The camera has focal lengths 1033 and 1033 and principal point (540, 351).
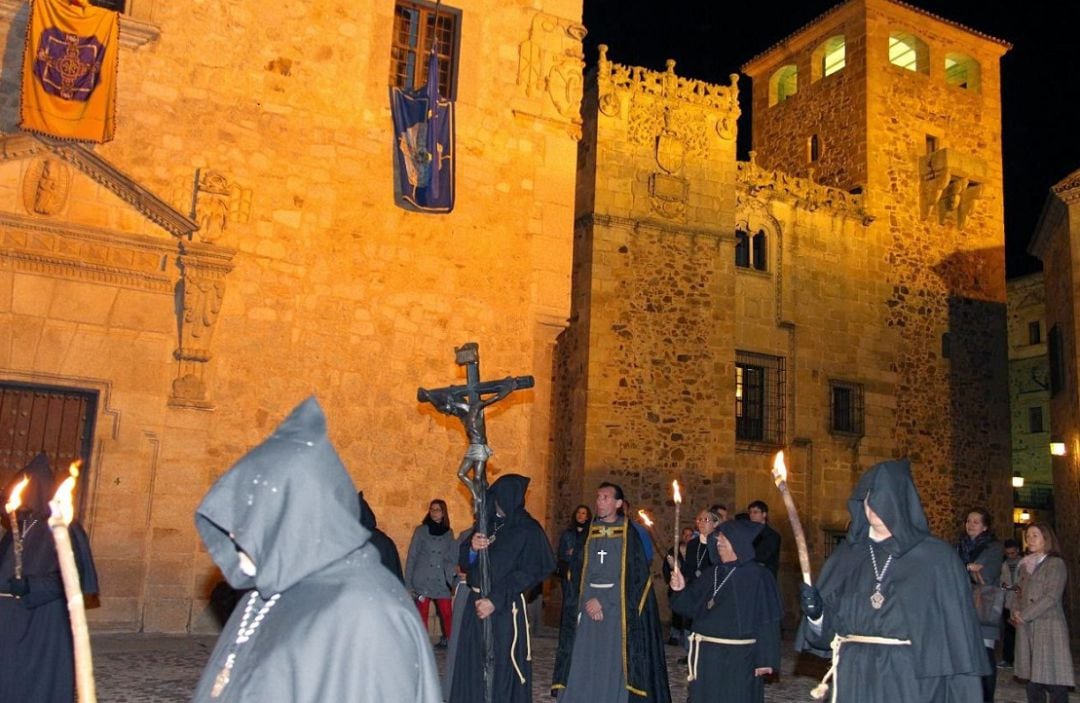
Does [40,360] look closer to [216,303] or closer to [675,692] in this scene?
[216,303]

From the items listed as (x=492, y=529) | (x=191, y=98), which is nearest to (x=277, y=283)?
(x=191, y=98)

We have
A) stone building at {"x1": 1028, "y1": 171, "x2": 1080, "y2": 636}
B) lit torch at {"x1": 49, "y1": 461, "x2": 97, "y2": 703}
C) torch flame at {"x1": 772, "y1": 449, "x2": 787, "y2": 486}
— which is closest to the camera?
lit torch at {"x1": 49, "y1": 461, "x2": 97, "y2": 703}

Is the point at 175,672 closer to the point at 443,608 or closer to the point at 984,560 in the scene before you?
the point at 443,608

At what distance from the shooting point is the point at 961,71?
26391 millimetres

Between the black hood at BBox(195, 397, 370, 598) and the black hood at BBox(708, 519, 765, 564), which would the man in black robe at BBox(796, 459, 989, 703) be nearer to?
the black hood at BBox(708, 519, 765, 564)

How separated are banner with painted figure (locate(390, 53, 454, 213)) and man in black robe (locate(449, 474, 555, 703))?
5.65 meters

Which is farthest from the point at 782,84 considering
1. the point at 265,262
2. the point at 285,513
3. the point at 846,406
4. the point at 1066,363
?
the point at 285,513

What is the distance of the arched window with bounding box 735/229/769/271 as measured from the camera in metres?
21.5

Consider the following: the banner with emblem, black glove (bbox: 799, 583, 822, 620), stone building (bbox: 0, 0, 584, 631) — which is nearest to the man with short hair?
stone building (bbox: 0, 0, 584, 631)

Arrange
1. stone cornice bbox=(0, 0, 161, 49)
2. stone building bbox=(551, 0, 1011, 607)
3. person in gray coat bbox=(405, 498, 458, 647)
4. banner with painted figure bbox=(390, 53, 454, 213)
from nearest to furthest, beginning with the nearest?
1. person in gray coat bbox=(405, 498, 458, 647)
2. stone cornice bbox=(0, 0, 161, 49)
3. banner with painted figure bbox=(390, 53, 454, 213)
4. stone building bbox=(551, 0, 1011, 607)

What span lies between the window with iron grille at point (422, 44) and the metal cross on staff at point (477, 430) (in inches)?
266

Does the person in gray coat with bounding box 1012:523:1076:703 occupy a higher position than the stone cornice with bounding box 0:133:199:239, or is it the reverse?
the stone cornice with bounding box 0:133:199:239

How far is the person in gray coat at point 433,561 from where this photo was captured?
1093cm

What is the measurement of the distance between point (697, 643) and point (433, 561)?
14.9 feet
